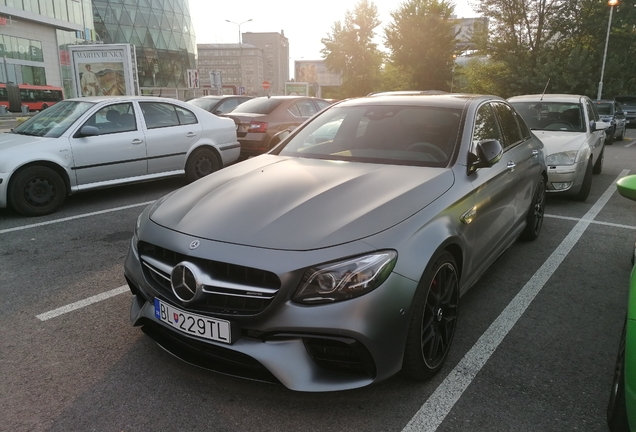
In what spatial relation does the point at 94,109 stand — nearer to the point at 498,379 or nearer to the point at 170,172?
the point at 170,172

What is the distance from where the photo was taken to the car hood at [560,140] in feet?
23.0

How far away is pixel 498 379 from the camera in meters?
2.74

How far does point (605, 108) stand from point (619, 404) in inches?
742

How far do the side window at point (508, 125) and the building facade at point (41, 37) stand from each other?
41.6 metres

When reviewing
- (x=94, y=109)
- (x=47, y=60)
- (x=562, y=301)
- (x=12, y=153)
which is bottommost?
(x=562, y=301)

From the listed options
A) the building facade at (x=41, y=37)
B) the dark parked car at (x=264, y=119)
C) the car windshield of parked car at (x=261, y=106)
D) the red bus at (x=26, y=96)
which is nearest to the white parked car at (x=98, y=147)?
the dark parked car at (x=264, y=119)

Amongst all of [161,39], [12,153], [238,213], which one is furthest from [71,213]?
[161,39]

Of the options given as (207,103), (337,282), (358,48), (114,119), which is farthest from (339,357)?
(358,48)

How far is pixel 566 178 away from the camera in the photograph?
6.86m

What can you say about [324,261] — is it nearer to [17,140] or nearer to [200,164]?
[17,140]

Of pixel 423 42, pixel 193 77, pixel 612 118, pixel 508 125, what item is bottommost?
pixel 612 118

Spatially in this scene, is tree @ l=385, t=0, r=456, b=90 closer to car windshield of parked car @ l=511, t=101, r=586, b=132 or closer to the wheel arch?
car windshield of parked car @ l=511, t=101, r=586, b=132

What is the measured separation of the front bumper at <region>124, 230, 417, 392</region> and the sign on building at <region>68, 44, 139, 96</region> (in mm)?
15735

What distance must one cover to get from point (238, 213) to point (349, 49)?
5641 cm
